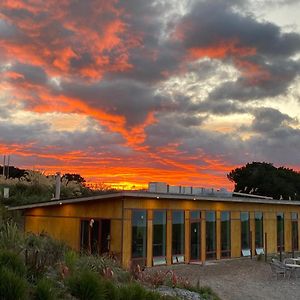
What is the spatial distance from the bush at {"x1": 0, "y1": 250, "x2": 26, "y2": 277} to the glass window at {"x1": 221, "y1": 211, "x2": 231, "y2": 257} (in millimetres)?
15289

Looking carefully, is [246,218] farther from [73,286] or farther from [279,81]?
[73,286]

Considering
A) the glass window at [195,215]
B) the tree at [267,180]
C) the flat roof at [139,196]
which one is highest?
the tree at [267,180]

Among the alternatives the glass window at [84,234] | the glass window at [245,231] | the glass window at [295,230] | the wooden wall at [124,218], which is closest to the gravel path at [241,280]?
the wooden wall at [124,218]

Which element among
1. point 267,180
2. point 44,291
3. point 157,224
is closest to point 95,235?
point 157,224

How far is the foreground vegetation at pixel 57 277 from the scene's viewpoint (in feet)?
21.6

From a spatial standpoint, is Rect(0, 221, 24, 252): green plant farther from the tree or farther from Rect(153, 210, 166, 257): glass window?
the tree

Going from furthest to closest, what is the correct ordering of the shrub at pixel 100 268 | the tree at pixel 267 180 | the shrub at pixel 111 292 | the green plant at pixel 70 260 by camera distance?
the tree at pixel 267 180 < the shrub at pixel 100 268 < the green plant at pixel 70 260 < the shrub at pixel 111 292

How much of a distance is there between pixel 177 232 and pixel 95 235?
3467 mm

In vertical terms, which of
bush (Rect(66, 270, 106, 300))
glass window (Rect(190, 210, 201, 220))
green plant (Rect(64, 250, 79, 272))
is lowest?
bush (Rect(66, 270, 106, 300))

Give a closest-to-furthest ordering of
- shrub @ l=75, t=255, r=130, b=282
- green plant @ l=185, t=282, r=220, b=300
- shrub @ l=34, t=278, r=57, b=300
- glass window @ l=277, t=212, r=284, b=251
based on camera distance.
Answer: shrub @ l=34, t=278, r=57, b=300 < shrub @ l=75, t=255, r=130, b=282 < green plant @ l=185, t=282, r=220, b=300 < glass window @ l=277, t=212, r=284, b=251

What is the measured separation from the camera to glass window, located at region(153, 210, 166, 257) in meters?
18.2

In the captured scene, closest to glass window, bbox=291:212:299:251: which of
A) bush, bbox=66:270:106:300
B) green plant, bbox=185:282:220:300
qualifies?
green plant, bbox=185:282:220:300

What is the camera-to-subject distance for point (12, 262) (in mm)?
7359

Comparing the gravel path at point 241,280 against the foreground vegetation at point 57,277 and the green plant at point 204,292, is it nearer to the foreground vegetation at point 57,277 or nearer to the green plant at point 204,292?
the green plant at point 204,292
